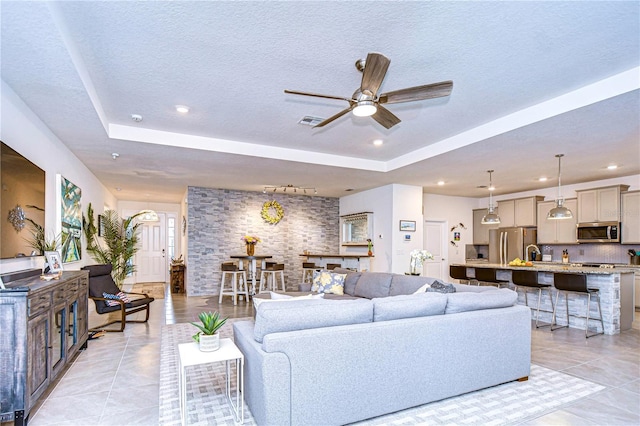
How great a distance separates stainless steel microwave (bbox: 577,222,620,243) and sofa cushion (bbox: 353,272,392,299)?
5.01 metres

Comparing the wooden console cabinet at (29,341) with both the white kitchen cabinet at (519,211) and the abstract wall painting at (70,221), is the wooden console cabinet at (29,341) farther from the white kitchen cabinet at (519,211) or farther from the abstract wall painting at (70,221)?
the white kitchen cabinet at (519,211)

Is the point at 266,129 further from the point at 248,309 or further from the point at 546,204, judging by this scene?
the point at 546,204

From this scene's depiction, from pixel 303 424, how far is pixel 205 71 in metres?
2.92

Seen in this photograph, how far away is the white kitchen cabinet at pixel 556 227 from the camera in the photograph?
7.69 m

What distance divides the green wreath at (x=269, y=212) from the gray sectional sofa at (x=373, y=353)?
252 inches

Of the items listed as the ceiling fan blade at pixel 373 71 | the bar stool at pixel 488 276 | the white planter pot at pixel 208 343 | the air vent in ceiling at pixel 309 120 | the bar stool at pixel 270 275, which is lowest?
the bar stool at pixel 270 275

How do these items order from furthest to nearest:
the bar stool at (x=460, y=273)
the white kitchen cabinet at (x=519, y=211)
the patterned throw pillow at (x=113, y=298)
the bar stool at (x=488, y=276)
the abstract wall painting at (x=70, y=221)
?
1. the white kitchen cabinet at (x=519, y=211)
2. the bar stool at (x=460, y=273)
3. the bar stool at (x=488, y=276)
4. the patterned throw pillow at (x=113, y=298)
5. the abstract wall painting at (x=70, y=221)

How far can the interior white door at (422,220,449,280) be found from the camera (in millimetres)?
9273

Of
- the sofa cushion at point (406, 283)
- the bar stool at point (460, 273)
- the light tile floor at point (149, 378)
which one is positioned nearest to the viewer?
the light tile floor at point (149, 378)

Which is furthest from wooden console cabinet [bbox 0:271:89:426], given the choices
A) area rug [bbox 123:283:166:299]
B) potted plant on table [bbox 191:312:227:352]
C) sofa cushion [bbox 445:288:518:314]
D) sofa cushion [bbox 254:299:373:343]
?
area rug [bbox 123:283:166:299]

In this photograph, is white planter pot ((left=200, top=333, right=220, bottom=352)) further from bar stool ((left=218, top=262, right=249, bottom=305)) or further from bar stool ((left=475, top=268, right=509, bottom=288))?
bar stool ((left=475, top=268, right=509, bottom=288))

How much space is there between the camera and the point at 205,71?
3164mm

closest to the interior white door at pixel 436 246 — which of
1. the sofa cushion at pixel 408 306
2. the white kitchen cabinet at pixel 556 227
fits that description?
the white kitchen cabinet at pixel 556 227

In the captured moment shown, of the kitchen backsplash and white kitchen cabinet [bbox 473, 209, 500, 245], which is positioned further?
white kitchen cabinet [bbox 473, 209, 500, 245]
